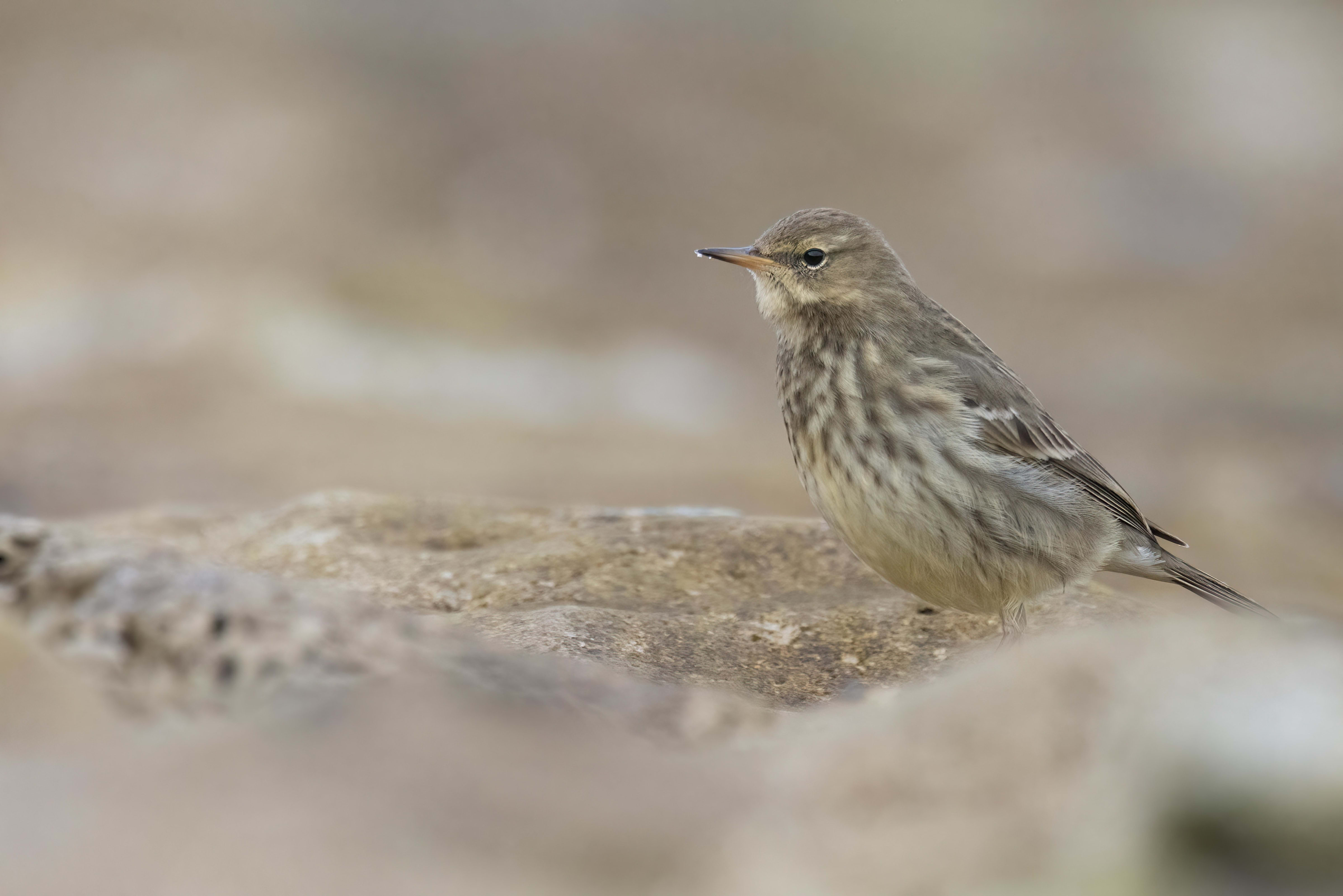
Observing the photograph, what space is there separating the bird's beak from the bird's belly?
1.14 meters

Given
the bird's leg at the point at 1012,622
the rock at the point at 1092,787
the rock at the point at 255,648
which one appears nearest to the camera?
the rock at the point at 1092,787

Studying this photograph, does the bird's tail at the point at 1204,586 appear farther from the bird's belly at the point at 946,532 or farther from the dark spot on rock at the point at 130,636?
the dark spot on rock at the point at 130,636

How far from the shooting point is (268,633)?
134 inches

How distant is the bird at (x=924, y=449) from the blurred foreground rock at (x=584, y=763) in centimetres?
175

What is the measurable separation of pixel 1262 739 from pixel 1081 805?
0.36 m

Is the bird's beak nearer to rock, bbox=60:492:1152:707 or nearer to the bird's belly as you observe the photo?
the bird's belly

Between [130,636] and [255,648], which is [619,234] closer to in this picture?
[130,636]

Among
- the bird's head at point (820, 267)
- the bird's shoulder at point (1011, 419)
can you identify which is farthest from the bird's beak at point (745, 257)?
the bird's shoulder at point (1011, 419)

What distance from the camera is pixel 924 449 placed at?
5797mm

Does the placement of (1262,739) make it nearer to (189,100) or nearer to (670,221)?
(670,221)

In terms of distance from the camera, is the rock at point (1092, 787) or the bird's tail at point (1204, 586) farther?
the bird's tail at point (1204, 586)

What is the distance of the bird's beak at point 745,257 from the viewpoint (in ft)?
21.5

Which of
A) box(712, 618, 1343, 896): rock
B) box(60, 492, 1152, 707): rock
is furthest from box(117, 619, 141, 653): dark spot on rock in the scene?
box(712, 618, 1343, 896): rock

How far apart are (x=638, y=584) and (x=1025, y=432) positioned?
1960 mm
